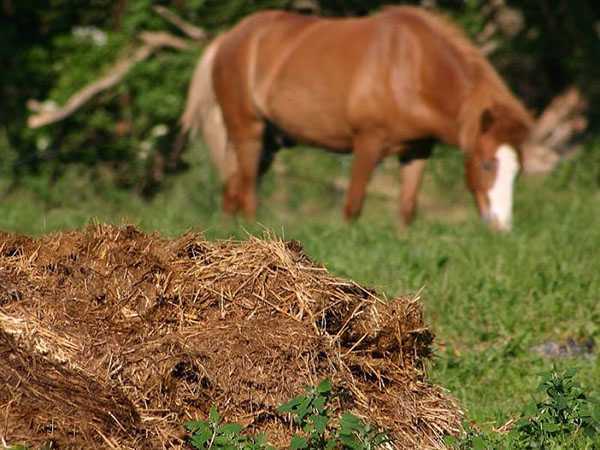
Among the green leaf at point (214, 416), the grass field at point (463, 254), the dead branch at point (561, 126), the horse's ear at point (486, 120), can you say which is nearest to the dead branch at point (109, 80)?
the grass field at point (463, 254)

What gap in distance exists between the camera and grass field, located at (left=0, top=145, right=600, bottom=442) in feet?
22.1

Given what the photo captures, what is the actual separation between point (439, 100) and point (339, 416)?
7224 mm

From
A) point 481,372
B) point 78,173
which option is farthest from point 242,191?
point 481,372

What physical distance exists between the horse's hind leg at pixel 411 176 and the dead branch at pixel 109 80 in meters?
3.85

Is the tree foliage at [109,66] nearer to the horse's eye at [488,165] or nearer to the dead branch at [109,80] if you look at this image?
the dead branch at [109,80]

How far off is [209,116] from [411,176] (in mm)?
2341

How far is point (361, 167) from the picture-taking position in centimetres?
1188

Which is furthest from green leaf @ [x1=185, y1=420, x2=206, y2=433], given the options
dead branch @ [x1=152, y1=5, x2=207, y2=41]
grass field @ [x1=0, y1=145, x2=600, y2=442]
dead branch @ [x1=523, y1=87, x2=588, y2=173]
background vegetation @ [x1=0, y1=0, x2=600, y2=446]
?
dead branch @ [x1=523, y1=87, x2=588, y2=173]

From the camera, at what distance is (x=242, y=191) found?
1308 cm

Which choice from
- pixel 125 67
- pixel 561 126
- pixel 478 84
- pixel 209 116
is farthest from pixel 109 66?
pixel 561 126

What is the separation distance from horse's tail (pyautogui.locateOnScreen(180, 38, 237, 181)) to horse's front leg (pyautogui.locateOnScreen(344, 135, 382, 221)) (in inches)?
66.6

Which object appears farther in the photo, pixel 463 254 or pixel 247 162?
pixel 247 162

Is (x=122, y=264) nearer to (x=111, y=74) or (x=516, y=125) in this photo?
(x=516, y=125)

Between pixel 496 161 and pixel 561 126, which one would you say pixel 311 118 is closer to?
pixel 496 161
